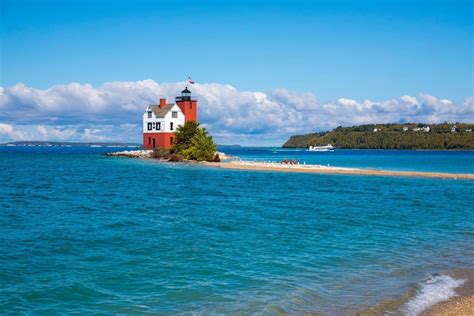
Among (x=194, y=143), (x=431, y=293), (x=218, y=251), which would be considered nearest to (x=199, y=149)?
(x=194, y=143)

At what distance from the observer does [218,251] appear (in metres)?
17.1

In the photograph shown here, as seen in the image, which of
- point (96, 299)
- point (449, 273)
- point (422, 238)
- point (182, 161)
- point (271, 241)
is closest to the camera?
point (96, 299)

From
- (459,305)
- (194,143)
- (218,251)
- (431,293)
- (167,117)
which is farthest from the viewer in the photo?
(167,117)

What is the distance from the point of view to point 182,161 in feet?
277

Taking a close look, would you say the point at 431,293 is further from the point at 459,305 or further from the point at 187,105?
the point at 187,105

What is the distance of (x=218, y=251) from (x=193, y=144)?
6818 centimetres

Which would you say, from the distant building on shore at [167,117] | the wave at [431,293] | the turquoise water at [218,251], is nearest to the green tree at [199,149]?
the distant building on shore at [167,117]

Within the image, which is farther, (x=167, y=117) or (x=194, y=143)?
(x=167, y=117)

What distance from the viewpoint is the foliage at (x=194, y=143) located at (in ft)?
275

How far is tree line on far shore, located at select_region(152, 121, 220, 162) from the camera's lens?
83938 millimetres

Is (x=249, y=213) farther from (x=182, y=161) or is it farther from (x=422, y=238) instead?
(x=182, y=161)

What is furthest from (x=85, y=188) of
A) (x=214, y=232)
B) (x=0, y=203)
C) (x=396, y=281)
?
(x=396, y=281)

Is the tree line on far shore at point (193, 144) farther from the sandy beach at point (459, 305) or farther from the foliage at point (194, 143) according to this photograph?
the sandy beach at point (459, 305)

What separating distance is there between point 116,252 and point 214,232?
5.23 metres
